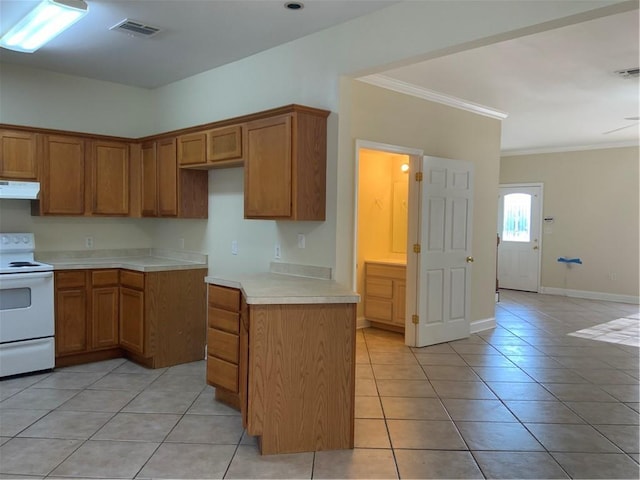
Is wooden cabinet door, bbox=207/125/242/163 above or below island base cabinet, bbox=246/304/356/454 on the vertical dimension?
above

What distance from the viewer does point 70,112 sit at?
15.9ft

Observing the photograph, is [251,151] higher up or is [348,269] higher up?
[251,151]

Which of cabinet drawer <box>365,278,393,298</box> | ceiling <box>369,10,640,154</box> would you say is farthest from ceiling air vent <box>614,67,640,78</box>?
cabinet drawer <box>365,278,393,298</box>

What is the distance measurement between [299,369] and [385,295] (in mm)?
3152

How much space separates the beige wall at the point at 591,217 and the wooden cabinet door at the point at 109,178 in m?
7.50

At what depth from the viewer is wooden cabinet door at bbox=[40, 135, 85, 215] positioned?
444 cm

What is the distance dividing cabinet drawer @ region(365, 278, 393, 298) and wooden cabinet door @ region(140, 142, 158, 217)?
2.67 meters

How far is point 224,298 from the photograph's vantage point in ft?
10.7

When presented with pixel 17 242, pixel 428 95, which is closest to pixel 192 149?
pixel 17 242

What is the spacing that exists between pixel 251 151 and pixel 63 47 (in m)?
1.91

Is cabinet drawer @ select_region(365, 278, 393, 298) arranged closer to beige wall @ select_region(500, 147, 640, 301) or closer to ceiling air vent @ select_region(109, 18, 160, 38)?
ceiling air vent @ select_region(109, 18, 160, 38)

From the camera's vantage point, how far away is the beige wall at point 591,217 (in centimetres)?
813

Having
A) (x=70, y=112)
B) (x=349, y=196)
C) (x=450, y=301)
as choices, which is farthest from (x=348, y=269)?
A: (x=70, y=112)

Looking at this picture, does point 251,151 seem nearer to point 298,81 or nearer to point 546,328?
point 298,81
